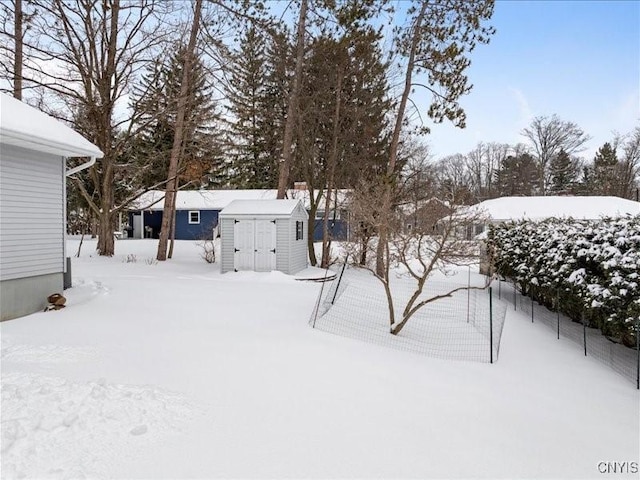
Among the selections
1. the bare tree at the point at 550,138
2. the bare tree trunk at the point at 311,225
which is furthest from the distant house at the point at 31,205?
the bare tree at the point at 550,138

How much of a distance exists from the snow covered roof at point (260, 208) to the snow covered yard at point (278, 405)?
5.98 m

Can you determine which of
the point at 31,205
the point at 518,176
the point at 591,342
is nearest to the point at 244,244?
the point at 31,205

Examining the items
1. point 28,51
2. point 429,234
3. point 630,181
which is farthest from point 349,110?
point 630,181

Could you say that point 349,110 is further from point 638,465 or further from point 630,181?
point 630,181

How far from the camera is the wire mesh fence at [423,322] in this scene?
6031 mm

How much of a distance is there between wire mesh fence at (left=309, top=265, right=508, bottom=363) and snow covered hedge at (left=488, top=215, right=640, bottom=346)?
44.0 inches

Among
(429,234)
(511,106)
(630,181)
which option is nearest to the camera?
(429,234)

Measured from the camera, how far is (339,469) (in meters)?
2.78

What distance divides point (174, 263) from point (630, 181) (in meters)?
37.9

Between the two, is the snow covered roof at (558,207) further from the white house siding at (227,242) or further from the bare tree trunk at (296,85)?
the white house siding at (227,242)

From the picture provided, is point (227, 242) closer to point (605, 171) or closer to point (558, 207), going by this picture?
point (558, 207)

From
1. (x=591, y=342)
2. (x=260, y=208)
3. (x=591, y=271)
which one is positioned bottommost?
(x=591, y=342)

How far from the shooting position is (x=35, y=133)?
604 cm

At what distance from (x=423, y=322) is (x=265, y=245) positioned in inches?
234
